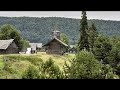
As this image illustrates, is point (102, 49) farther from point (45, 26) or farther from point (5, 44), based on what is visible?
point (45, 26)

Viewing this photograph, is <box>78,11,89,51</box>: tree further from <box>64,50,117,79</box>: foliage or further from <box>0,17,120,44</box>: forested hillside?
<box>0,17,120,44</box>: forested hillside

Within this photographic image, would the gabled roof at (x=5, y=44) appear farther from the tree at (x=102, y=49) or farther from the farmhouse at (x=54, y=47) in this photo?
the tree at (x=102, y=49)

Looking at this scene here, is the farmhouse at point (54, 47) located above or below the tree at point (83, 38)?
below

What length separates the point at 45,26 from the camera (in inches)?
7028

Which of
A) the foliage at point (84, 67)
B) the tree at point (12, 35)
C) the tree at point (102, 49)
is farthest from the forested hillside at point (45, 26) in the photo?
the foliage at point (84, 67)

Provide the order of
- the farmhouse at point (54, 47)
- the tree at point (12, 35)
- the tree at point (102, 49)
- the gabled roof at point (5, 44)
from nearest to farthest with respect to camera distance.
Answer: the tree at point (102, 49) → the gabled roof at point (5, 44) → the farmhouse at point (54, 47) → the tree at point (12, 35)

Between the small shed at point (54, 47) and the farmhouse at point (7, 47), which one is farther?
the small shed at point (54, 47)

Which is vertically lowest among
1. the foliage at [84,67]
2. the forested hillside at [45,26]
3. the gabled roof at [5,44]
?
the foliage at [84,67]

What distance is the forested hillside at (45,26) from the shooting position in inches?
6506

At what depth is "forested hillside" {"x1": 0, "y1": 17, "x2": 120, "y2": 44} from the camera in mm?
165250

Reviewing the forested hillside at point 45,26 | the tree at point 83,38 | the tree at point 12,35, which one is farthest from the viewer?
the forested hillside at point 45,26

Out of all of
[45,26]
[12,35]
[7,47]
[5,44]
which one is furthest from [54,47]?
[45,26]
